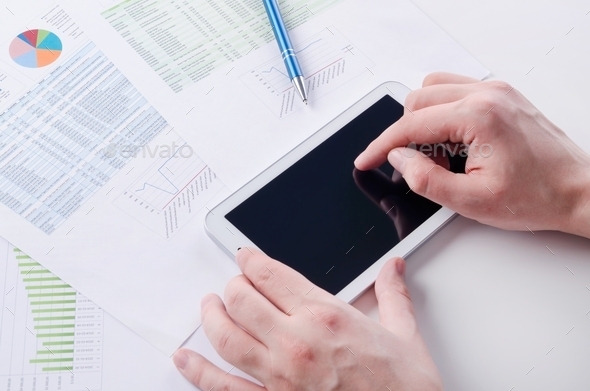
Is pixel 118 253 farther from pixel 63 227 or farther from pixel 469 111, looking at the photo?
pixel 469 111

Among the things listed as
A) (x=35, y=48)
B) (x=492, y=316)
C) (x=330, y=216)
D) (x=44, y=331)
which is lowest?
(x=492, y=316)

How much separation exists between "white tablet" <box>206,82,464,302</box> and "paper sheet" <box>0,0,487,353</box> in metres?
0.04

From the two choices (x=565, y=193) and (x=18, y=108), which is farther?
(x=18, y=108)

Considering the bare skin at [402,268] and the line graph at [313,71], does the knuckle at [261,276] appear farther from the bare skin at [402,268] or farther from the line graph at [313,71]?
the line graph at [313,71]

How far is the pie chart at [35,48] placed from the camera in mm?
835

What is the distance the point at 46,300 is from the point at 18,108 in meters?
0.30

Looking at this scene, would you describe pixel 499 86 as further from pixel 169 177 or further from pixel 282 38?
pixel 169 177

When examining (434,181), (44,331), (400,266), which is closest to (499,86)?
(434,181)

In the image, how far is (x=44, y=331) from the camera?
0.66m

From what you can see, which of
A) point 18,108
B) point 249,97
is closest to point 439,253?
point 249,97

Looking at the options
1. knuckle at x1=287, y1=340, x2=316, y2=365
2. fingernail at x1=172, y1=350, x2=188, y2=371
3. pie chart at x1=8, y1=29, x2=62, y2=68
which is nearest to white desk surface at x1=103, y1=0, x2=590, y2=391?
fingernail at x1=172, y1=350, x2=188, y2=371

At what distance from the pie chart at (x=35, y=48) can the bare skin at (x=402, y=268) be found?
0.46 meters

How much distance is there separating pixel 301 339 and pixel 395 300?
0.13 m

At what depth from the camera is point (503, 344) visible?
650 millimetres
